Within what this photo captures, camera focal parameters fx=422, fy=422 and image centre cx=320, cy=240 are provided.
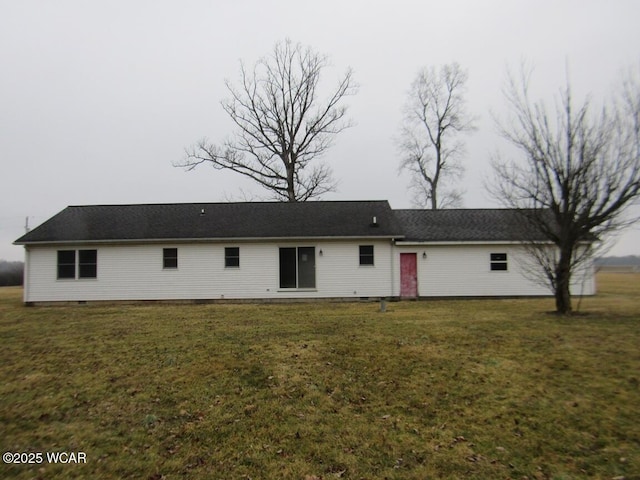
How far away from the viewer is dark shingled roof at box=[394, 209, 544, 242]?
19016 millimetres

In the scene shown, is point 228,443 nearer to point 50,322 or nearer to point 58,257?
point 50,322

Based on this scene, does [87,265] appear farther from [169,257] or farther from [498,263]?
[498,263]

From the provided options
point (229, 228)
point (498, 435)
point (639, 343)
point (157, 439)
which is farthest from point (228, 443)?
point (229, 228)

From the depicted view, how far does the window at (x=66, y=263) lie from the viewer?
18984 mm

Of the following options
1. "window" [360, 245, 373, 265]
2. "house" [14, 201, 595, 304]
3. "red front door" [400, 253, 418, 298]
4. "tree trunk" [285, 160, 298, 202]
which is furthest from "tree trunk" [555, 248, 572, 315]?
"tree trunk" [285, 160, 298, 202]

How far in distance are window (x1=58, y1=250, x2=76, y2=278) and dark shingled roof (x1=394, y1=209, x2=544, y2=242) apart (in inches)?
590

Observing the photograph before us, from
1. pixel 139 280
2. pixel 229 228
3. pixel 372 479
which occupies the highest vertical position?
pixel 229 228

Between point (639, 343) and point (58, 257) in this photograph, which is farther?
point (58, 257)

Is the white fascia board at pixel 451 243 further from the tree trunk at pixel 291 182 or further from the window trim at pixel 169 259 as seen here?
the tree trunk at pixel 291 182

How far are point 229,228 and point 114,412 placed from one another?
14.2 meters

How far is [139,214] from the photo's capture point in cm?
2105

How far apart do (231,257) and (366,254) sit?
6018mm

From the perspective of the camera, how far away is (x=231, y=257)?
18812mm

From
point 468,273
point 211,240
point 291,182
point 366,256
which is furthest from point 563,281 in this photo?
point 291,182
